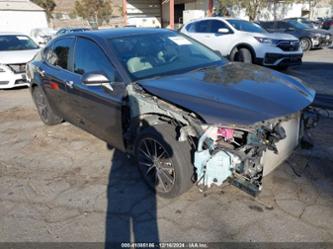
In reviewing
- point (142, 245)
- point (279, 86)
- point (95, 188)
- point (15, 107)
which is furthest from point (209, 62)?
point (15, 107)

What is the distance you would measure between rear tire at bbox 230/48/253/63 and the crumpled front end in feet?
21.9

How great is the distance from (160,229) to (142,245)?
23 cm

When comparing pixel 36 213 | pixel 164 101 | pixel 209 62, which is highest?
pixel 209 62

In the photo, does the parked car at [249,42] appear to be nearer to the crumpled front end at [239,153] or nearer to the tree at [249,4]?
the crumpled front end at [239,153]

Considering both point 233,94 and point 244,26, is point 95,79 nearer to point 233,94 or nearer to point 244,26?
point 233,94

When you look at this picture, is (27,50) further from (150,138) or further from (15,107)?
(150,138)

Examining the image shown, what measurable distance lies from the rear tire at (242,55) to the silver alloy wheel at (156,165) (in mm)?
6815

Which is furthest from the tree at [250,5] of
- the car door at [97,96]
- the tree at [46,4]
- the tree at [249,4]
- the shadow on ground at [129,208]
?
the tree at [46,4]

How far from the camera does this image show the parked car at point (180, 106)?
2568 millimetres

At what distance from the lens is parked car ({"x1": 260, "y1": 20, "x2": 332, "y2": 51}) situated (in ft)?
46.8

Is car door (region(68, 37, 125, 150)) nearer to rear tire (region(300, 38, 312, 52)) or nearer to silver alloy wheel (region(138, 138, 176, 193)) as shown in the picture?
silver alloy wheel (region(138, 138, 176, 193))

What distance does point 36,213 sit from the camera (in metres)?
2.96

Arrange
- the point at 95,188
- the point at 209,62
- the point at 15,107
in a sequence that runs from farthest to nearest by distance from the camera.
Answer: the point at 15,107, the point at 209,62, the point at 95,188

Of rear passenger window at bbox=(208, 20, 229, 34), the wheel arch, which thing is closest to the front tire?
the wheel arch
